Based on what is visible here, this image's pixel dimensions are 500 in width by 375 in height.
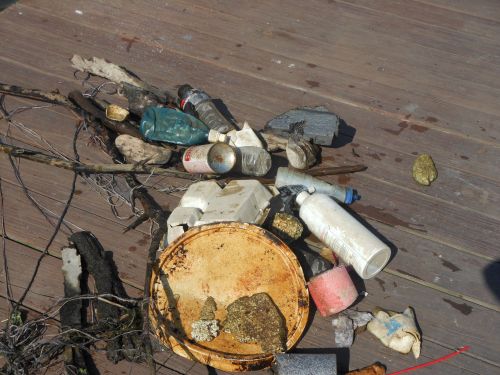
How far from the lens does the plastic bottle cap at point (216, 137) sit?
98.4 inches

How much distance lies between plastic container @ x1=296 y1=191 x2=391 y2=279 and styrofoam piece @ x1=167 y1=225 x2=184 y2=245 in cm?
50

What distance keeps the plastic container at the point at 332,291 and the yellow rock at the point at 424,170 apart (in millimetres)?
750

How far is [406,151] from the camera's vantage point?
8.63ft

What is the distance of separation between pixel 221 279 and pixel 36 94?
5.18 feet

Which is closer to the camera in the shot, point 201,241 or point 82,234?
point 201,241

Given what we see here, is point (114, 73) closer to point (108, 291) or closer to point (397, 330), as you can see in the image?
point (108, 291)

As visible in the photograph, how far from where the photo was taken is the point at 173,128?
2580 millimetres

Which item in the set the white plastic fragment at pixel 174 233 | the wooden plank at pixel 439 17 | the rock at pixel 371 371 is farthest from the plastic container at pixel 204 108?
the wooden plank at pixel 439 17

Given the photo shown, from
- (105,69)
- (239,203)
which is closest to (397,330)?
(239,203)

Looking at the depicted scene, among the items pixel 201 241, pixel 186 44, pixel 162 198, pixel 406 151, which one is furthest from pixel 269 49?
pixel 201 241

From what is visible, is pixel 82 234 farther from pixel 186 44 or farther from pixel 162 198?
pixel 186 44

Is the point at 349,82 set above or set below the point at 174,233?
above

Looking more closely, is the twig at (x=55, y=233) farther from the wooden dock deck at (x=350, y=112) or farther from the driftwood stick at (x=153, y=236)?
the driftwood stick at (x=153, y=236)

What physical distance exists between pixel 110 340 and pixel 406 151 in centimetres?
164
